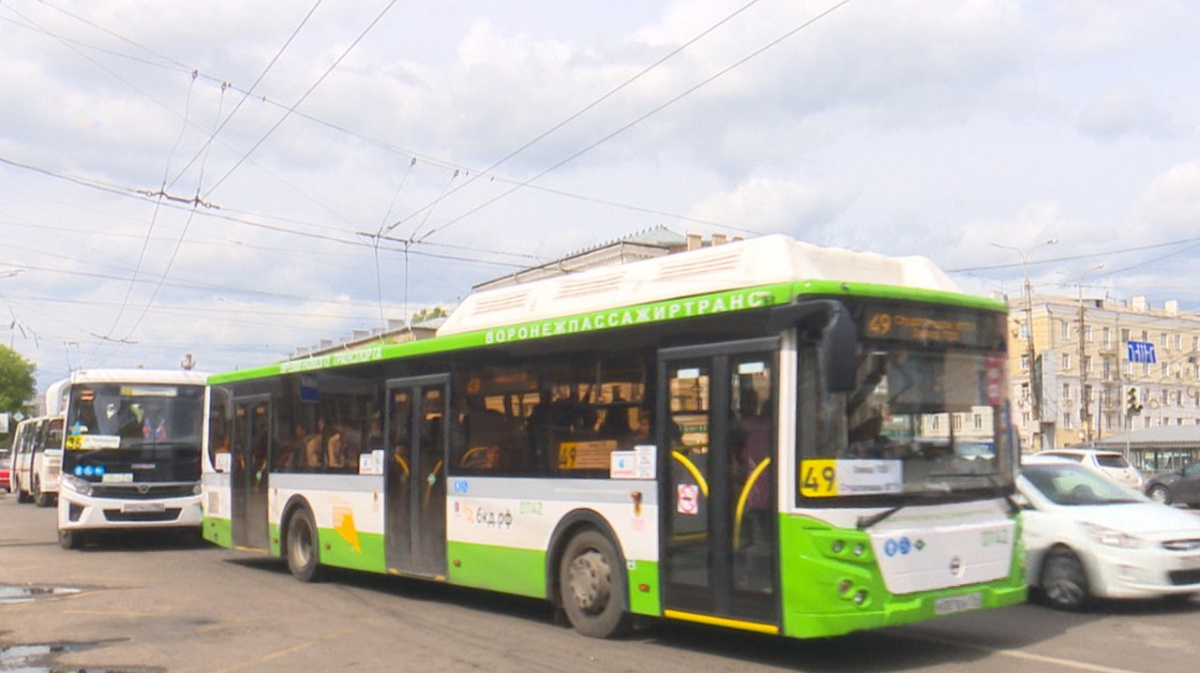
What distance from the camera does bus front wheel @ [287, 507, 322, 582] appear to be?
50.2 ft

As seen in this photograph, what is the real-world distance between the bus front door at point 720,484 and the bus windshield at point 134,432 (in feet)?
41.2

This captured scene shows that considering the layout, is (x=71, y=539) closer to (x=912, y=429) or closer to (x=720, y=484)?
(x=720, y=484)

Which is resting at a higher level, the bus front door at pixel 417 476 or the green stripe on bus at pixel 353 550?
the bus front door at pixel 417 476

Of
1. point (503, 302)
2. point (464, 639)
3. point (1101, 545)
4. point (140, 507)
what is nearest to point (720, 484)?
point (464, 639)

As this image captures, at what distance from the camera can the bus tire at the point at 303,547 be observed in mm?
15312

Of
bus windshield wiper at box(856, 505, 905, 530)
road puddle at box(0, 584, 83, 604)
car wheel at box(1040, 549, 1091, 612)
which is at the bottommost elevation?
road puddle at box(0, 584, 83, 604)

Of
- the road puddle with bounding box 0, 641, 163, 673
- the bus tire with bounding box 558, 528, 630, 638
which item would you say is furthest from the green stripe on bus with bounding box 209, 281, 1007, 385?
the road puddle with bounding box 0, 641, 163, 673

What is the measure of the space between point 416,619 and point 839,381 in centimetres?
567

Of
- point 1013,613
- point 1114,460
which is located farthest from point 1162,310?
point 1013,613

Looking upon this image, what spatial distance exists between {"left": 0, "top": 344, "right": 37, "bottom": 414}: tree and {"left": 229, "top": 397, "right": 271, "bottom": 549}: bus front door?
362 ft

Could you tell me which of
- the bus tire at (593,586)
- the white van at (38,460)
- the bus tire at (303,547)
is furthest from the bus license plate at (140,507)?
the white van at (38,460)

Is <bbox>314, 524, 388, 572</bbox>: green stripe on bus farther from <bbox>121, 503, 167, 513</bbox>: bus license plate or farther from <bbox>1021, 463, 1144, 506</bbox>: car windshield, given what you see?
<bbox>1021, 463, 1144, 506</bbox>: car windshield

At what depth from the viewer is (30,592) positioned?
14539 millimetres

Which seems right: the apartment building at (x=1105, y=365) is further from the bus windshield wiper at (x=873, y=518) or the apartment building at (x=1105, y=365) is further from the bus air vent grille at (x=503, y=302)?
the bus windshield wiper at (x=873, y=518)
